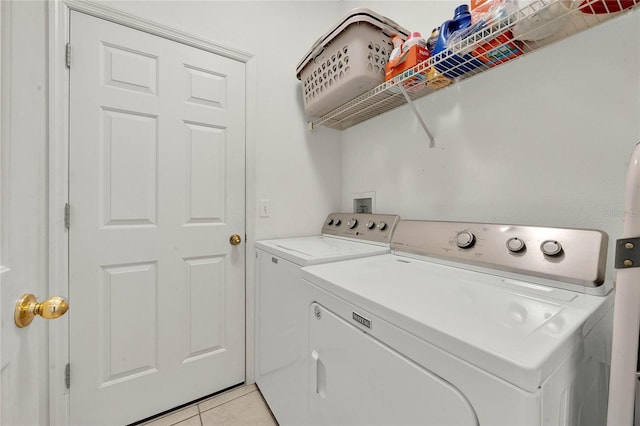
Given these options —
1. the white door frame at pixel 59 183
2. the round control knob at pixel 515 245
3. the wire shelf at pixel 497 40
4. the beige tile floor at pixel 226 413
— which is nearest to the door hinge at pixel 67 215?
the white door frame at pixel 59 183

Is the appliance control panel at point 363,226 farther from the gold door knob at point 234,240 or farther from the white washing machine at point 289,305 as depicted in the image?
the gold door knob at point 234,240

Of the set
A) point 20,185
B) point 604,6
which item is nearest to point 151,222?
point 20,185

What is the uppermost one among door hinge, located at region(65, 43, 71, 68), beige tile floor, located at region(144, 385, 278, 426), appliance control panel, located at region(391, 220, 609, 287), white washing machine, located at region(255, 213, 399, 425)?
door hinge, located at region(65, 43, 71, 68)

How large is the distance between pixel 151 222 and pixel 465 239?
61.4 inches

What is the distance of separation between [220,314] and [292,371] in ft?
2.30

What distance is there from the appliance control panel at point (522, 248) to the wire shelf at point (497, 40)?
68 centimetres

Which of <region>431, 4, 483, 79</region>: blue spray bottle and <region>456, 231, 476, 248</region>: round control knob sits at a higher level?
<region>431, 4, 483, 79</region>: blue spray bottle

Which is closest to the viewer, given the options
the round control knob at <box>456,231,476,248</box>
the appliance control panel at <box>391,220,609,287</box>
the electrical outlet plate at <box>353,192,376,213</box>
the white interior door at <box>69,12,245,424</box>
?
the appliance control panel at <box>391,220,609,287</box>

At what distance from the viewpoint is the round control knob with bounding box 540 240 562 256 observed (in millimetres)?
784

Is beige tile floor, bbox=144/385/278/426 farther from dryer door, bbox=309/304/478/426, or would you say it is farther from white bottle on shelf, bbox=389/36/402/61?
white bottle on shelf, bbox=389/36/402/61

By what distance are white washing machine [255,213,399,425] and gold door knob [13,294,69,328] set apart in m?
0.67

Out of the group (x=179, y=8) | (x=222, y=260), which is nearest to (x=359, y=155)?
(x=222, y=260)

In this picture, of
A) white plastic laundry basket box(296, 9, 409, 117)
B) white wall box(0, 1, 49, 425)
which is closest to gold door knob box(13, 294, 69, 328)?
white wall box(0, 1, 49, 425)

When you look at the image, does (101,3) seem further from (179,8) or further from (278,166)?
(278,166)
